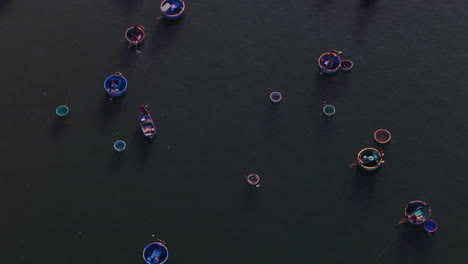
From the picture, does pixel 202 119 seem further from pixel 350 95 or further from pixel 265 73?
pixel 350 95

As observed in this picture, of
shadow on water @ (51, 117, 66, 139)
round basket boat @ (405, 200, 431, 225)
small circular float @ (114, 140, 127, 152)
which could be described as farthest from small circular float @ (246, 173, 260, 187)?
shadow on water @ (51, 117, 66, 139)

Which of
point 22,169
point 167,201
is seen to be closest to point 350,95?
point 167,201

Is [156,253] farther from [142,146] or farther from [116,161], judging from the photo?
[142,146]

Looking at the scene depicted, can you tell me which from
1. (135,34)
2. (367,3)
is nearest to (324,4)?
(367,3)

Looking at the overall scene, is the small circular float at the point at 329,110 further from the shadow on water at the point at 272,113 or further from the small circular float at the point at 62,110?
the small circular float at the point at 62,110

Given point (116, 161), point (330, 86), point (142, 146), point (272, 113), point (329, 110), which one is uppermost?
point (330, 86)

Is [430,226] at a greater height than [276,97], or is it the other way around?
[276,97]
